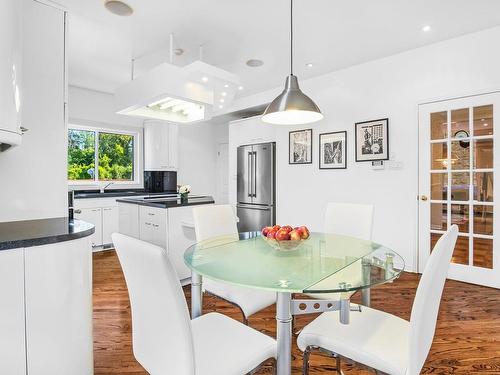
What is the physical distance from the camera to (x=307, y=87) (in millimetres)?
4602

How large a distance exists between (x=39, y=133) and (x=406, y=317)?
3.23 meters

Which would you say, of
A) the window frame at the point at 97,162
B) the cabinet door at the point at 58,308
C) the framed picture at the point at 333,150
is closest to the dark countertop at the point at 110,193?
the window frame at the point at 97,162

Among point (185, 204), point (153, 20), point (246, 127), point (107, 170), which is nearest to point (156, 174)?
point (107, 170)

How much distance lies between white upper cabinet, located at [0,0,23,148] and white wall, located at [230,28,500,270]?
3.56m

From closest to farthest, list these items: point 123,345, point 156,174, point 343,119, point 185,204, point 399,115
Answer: point 123,345 < point 185,204 < point 399,115 < point 343,119 < point 156,174

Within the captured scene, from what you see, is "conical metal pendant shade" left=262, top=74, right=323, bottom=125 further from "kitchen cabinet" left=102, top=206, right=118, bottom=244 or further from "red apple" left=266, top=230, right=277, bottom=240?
"kitchen cabinet" left=102, top=206, right=118, bottom=244

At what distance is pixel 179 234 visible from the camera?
3248 millimetres

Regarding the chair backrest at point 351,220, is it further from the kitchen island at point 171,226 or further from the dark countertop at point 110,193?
the dark countertop at point 110,193

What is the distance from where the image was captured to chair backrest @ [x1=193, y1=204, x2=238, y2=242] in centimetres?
225

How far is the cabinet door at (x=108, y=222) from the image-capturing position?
4820 mm

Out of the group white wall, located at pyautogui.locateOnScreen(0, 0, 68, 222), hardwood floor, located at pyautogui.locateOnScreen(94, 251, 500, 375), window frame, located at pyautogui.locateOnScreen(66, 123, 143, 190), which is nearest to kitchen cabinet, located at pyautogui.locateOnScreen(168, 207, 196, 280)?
Result: hardwood floor, located at pyautogui.locateOnScreen(94, 251, 500, 375)

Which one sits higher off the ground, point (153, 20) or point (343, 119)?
point (153, 20)

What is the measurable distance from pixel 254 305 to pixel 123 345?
98 cm

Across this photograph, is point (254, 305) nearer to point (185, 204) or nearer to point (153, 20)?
point (185, 204)
